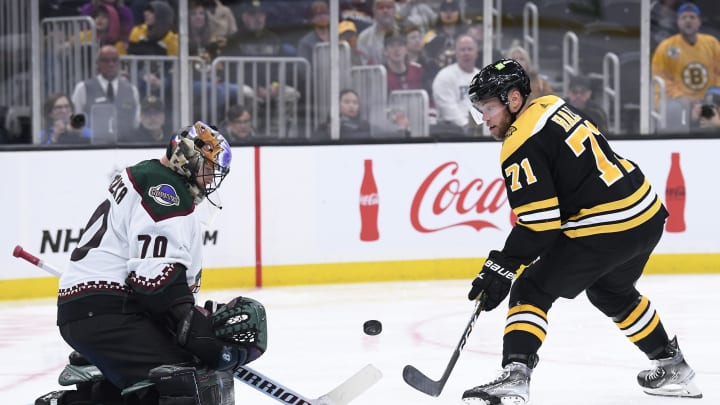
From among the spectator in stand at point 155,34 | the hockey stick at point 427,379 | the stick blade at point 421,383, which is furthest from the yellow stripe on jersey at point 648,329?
the spectator in stand at point 155,34

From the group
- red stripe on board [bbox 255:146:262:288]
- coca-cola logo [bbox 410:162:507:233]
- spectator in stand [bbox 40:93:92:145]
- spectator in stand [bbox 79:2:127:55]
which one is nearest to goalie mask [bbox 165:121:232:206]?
red stripe on board [bbox 255:146:262:288]

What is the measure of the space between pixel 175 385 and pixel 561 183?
1.36 m

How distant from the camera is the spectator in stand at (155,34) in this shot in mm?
7613

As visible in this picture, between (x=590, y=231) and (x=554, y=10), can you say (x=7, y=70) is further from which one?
(x=590, y=231)

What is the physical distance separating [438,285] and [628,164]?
3.42 m

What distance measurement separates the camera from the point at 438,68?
8.02 meters

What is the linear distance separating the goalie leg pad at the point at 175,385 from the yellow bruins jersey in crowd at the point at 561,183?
41.9 inches

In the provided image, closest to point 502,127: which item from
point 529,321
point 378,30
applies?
point 529,321

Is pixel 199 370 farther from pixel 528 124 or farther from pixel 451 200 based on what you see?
pixel 451 200

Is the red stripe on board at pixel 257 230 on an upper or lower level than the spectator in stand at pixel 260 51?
lower

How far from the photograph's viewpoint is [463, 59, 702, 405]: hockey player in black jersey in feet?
12.3

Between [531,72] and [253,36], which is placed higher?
[253,36]

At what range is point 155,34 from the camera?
25.1 ft

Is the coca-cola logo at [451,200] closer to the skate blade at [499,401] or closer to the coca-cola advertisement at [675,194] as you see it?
the coca-cola advertisement at [675,194]
